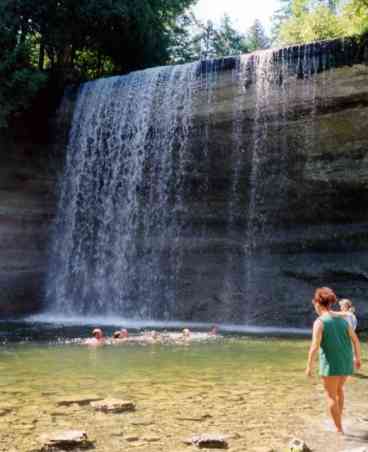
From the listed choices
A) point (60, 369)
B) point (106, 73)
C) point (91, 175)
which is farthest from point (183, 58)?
point (60, 369)

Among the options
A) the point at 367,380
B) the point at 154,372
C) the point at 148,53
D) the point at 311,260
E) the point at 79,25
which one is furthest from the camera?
the point at 148,53

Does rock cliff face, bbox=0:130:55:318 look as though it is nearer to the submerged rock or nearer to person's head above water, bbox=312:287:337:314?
person's head above water, bbox=312:287:337:314

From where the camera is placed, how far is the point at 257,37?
66.2 meters

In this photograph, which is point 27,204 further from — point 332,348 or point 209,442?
point 332,348

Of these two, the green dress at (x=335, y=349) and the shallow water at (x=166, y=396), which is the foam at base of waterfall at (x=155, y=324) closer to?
the shallow water at (x=166, y=396)

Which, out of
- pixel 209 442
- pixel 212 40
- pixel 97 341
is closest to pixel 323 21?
pixel 97 341

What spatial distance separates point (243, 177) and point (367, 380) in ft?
38.7

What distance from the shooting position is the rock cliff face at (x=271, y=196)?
1770 centimetres

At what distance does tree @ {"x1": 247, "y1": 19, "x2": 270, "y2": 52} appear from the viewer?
63.0 metres

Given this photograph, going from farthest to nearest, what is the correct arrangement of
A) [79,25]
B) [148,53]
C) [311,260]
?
1. [148,53]
2. [79,25]
3. [311,260]

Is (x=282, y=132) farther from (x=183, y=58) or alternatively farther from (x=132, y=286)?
(x=183, y=58)

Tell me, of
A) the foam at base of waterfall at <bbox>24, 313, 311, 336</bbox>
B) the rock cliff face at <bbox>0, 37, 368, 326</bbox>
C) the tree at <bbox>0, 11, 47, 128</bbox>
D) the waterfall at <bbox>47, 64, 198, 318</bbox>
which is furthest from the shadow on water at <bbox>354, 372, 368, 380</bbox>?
the tree at <bbox>0, 11, 47, 128</bbox>

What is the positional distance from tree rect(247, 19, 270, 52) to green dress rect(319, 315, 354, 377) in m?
59.1

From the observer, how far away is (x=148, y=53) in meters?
27.2
